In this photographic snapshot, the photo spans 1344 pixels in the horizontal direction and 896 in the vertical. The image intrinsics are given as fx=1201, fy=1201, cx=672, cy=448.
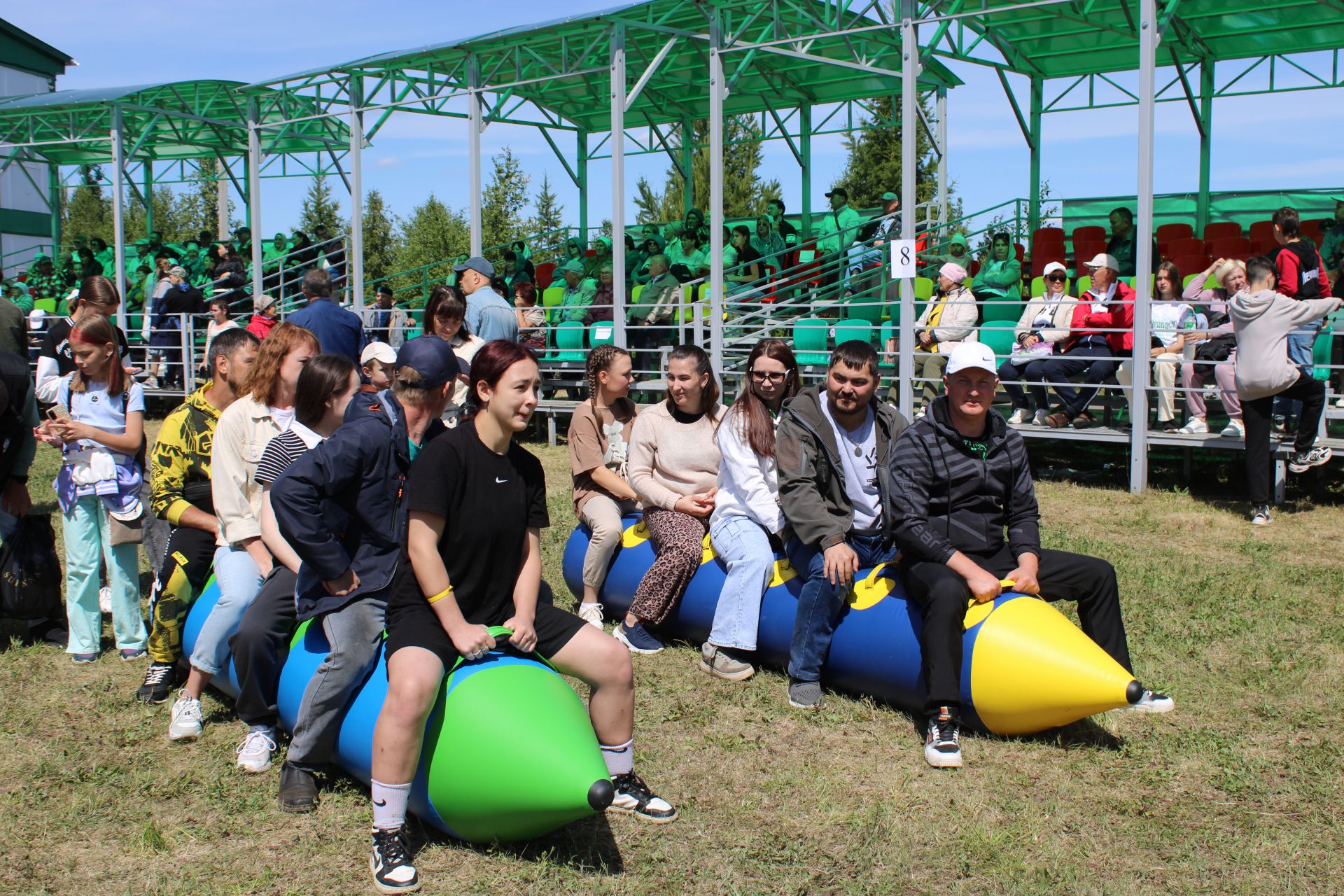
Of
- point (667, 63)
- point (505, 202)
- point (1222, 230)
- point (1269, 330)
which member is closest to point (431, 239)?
point (505, 202)

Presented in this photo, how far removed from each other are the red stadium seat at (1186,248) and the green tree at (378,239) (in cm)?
2627

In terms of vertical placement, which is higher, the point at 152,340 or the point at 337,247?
the point at 337,247

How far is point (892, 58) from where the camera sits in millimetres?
15117

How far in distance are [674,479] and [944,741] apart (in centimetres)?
212

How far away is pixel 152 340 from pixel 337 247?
15.2 feet

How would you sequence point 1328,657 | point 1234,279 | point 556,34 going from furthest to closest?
point 556,34
point 1234,279
point 1328,657

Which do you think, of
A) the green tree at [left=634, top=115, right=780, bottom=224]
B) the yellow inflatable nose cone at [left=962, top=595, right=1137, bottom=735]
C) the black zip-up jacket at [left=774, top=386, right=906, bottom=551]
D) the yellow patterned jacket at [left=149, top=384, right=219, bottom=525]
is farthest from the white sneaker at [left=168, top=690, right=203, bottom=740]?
the green tree at [left=634, top=115, right=780, bottom=224]

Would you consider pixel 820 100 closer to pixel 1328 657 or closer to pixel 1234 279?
pixel 1234 279

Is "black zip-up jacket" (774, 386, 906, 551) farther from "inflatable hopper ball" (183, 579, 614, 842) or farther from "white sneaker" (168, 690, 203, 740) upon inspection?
"white sneaker" (168, 690, 203, 740)

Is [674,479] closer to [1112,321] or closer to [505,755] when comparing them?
[505,755]

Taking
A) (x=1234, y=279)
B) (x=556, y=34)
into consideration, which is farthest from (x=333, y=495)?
(x=556, y=34)

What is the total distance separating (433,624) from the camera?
144 inches

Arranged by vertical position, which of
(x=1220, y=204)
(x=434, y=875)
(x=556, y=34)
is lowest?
(x=434, y=875)

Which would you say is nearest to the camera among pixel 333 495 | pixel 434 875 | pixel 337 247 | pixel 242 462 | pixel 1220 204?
pixel 434 875
